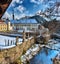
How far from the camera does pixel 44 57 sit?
2742mm

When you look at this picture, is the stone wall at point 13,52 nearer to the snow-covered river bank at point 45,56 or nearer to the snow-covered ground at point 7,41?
the snow-covered ground at point 7,41

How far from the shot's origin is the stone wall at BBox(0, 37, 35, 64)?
267 centimetres

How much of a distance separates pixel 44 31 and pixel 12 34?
0.47 metres

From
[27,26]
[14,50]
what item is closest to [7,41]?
[14,50]

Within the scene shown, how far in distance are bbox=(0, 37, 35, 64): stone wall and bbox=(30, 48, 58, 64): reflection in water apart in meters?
0.19

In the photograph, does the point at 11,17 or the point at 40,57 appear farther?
the point at 11,17

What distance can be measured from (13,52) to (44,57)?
444 millimetres

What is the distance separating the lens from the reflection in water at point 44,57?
272 cm

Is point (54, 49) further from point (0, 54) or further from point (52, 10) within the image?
point (0, 54)

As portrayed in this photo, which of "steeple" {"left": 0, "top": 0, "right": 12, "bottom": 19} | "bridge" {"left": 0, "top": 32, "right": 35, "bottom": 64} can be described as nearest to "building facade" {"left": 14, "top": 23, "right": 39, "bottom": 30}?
"bridge" {"left": 0, "top": 32, "right": 35, "bottom": 64}

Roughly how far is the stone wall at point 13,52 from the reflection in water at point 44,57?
192mm

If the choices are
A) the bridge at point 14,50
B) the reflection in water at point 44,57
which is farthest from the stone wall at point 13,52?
the reflection in water at point 44,57

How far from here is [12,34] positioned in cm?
285

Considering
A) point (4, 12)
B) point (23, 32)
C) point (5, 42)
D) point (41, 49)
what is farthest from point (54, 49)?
point (4, 12)
